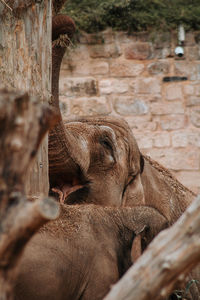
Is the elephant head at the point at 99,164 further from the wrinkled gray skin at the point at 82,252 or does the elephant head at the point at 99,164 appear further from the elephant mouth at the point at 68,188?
the wrinkled gray skin at the point at 82,252

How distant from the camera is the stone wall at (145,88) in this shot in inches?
312

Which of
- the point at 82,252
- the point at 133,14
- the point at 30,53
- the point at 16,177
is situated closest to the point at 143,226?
the point at 82,252

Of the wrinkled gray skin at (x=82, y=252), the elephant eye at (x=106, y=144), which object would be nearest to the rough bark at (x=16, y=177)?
the wrinkled gray skin at (x=82, y=252)

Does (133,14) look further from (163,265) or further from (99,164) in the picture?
(163,265)

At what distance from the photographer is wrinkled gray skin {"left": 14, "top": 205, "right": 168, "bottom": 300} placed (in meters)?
2.39

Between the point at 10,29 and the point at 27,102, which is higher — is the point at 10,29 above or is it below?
above

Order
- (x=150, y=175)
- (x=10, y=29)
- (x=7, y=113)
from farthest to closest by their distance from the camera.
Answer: (x=150, y=175)
(x=10, y=29)
(x=7, y=113)

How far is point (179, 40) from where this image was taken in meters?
8.00

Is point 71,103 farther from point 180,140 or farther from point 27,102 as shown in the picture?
point 27,102

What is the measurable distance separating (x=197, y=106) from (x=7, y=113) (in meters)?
6.50

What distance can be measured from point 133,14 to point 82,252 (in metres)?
5.72

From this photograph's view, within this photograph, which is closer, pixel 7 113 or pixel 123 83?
pixel 7 113

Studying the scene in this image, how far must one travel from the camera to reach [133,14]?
8.01 meters

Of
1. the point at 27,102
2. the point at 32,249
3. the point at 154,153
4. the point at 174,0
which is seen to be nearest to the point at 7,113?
the point at 27,102
